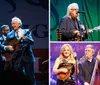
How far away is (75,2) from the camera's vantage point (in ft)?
7.55

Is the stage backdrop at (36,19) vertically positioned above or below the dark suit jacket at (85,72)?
above

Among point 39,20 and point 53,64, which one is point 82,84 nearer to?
point 53,64

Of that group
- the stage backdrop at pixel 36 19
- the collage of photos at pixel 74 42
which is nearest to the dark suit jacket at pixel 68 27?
the collage of photos at pixel 74 42

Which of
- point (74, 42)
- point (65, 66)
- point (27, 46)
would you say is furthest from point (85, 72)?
point (27, 46)

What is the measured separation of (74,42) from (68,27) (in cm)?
15

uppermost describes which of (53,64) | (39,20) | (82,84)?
(39,20)

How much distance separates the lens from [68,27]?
2289 millimetres

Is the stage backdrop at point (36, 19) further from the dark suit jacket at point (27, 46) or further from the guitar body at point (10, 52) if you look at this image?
the guitar body at point (10, 52)

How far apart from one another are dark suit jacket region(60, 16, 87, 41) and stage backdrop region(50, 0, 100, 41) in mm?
42

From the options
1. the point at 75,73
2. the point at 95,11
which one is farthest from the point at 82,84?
the point at 95,11

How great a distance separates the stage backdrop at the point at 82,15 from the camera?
89.8 inches

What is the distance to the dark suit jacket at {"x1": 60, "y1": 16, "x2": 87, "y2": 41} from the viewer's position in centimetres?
228

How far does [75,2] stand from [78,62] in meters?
0.55

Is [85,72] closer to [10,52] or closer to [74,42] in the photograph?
[74,42]
